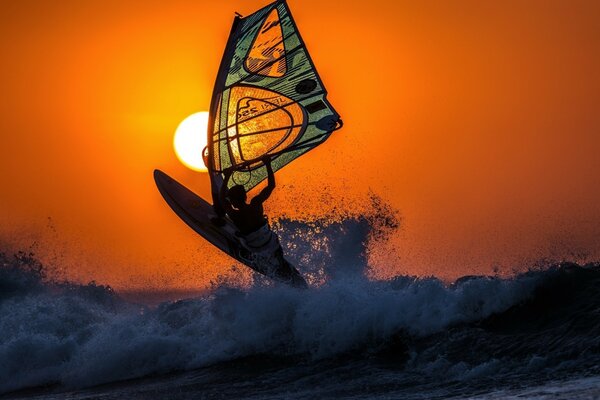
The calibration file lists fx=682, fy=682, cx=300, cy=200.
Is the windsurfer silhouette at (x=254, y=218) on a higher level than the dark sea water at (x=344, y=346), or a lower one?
higher

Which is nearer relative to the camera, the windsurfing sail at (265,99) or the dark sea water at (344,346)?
the dark sea water at (344,346)

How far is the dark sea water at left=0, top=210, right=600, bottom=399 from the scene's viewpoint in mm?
6090

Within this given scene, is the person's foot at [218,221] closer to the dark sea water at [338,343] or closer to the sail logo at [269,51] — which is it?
the dark sea water at [338,343]

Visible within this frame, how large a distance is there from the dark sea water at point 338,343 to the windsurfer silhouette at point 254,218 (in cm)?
50

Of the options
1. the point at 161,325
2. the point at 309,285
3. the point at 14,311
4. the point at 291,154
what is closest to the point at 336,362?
the point at 309,285

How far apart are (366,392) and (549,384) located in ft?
5.18

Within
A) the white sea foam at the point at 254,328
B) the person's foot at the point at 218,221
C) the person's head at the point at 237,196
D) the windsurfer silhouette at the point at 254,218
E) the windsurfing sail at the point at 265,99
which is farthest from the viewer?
the person's foot at the point at 218,221

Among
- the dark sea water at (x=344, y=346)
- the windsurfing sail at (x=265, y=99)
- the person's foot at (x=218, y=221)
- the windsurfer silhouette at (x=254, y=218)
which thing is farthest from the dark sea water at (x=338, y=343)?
the windsurfing sail at (x=265, y=99)

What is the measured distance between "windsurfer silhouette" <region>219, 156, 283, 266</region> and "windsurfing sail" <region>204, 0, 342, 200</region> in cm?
49

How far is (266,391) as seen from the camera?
660 cm

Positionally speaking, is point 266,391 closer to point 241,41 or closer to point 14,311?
point 241,41

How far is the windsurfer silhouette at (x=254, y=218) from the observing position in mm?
9867

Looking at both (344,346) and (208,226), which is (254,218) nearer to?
(208,226)

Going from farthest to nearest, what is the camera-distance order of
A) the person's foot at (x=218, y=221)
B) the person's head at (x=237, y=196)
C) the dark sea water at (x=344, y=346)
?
the person's foot at (x=218, y=221) < the person's head at (x=237, y=196) < the dark sea water at (x=344, y=346)
